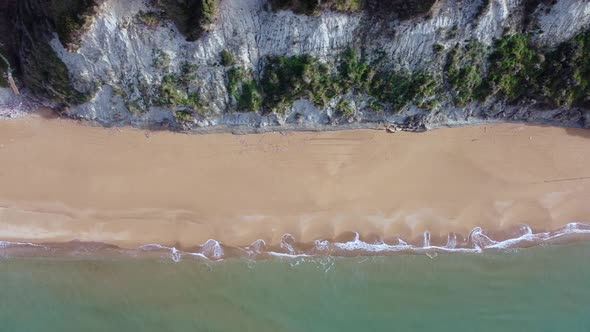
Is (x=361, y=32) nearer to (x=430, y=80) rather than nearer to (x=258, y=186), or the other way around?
(x=430, y=80)

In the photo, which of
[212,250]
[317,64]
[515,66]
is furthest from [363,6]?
[212,250]

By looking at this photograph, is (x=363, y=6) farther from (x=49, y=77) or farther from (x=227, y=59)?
(x=49, y=77)

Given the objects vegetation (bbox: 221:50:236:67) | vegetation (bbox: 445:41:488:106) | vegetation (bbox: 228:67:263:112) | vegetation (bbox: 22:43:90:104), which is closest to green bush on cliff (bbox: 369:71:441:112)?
vegetation (bbox: 445:41:488:106)

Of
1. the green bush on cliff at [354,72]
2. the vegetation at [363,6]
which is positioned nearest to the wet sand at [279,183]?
the green bush on cliff at [354,72]

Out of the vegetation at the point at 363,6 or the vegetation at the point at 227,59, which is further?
the vegetation at the point at 227,59

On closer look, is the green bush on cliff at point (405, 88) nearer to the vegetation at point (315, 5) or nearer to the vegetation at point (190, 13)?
the vegetation at point (315, 5)

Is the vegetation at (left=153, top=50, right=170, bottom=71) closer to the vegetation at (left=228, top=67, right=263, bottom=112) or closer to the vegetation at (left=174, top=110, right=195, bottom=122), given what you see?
the vegetation at (left=174, top=110, right=195, bottom=122)
